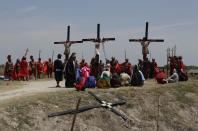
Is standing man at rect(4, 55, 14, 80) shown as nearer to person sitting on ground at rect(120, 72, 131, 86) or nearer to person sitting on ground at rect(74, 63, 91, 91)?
person sitting on ground at rect(120, 72, 131, 86)

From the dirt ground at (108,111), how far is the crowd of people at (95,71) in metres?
0.90

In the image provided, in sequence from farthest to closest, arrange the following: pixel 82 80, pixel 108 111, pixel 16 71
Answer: pixel 16 71 → pixel 82 80 → pixel 108 111

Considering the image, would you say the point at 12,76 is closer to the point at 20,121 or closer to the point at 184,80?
the point at 184,80

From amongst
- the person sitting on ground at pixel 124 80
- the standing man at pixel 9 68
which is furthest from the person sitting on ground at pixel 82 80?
the standing man at pixel 9 68

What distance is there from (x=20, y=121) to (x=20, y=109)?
2.86 feet

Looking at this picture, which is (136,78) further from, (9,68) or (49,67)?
(49,67)

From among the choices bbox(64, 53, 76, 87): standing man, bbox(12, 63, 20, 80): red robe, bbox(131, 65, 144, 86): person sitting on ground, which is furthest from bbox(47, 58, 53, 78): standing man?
bbox(64, 53, 76, 87): standing man

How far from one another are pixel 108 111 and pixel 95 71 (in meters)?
8.77

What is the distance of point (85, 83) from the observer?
29.8m

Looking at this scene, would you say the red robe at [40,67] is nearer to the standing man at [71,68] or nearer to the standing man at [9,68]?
the standing man at [9,68]

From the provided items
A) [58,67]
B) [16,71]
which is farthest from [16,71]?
[58,67]

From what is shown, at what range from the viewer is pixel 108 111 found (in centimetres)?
2755

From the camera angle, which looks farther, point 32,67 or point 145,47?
point 32,67

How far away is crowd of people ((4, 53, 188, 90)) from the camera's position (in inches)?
1211
